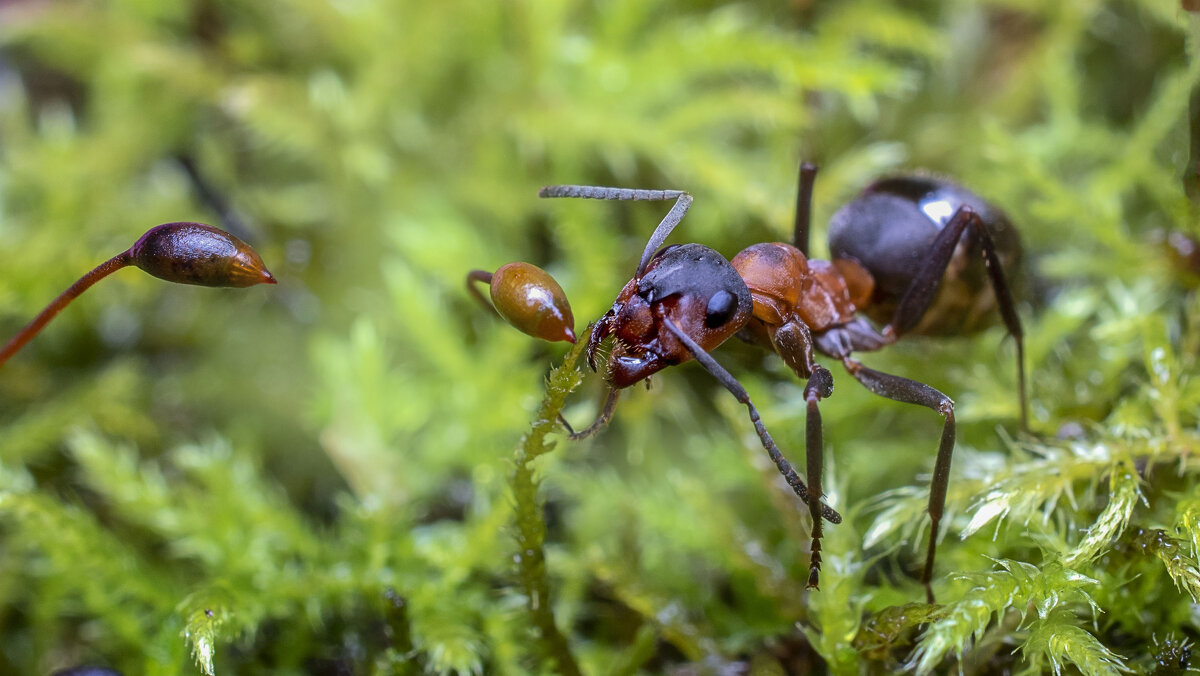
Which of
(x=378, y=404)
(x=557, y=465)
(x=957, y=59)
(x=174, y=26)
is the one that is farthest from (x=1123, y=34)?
(x=174, y=26)

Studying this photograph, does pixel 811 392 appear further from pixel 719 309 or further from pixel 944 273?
pixel 944 273

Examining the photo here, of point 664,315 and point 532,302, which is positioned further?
point 664,315

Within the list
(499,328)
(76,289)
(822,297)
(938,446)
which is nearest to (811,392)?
(938,446)

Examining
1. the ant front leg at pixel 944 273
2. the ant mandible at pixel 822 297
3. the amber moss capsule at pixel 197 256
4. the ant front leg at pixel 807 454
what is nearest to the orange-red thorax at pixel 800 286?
the ant mandible at pixel 822 297

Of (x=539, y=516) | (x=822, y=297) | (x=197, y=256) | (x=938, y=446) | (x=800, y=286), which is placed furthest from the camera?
(x=822, y=297)

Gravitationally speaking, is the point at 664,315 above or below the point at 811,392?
above

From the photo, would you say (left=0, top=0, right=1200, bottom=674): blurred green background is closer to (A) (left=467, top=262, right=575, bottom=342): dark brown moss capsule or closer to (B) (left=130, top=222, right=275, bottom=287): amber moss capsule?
(A) (left=467, top=262, right=575, bottom=342): dark brown moss capsule

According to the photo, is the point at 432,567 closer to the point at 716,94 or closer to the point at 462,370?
the point at 462,370
